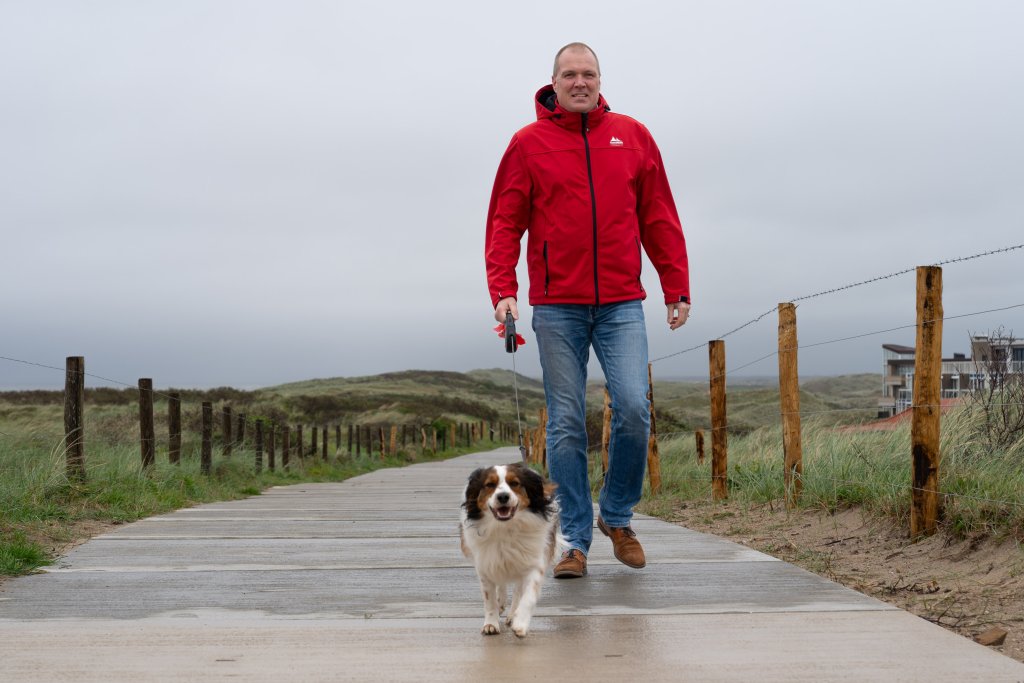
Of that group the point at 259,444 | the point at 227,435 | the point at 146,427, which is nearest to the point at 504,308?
the point at 146,427

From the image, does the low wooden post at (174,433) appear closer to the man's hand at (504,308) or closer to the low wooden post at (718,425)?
the low wooden post at (718,425)

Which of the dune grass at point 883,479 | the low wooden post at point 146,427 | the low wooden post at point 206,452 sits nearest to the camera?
the dune grass at point 883,479

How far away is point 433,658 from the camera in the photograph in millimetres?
3121

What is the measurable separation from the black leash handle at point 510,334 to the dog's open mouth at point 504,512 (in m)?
0.87

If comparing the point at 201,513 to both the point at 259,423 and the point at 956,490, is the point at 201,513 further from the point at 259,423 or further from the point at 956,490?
the point at 259,423

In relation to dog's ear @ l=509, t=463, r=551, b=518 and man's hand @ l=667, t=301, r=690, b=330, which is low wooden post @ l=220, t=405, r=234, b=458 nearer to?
man's hand @ l=667, t=301, r=690, b=330

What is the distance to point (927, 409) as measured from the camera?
5.05m

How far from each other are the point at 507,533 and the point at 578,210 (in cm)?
160

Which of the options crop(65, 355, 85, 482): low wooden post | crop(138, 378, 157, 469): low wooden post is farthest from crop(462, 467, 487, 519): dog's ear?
crop(138, 378, 157, 469): low wooden post

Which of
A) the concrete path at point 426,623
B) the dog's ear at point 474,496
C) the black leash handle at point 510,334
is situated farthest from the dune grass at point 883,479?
the dog's ear at point 474,496

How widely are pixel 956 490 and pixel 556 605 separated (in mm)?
2524

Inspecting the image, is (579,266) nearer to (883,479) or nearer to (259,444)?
(883,479)

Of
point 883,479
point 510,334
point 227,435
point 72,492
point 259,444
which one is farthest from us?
point 259,444

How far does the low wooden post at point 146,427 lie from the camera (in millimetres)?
10086
